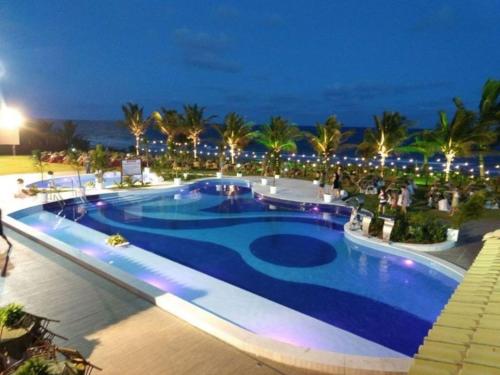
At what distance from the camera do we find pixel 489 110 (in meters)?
18.7

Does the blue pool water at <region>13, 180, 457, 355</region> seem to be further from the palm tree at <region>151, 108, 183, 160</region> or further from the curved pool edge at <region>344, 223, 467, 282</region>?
the palm tree at <region>151, 108, 183, 160</region>

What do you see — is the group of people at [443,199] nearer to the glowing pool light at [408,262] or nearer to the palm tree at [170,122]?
the glowing pool light at [408,262]

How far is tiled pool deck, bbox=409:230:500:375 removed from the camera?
100 inches

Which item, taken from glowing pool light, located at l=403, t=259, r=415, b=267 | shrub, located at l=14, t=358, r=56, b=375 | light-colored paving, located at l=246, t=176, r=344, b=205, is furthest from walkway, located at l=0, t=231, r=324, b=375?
light-colored paving, located at l=246, t=176, r=344, b=205

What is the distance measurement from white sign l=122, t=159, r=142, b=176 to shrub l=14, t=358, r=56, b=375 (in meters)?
17.1

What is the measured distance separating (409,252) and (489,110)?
1380 centimetres

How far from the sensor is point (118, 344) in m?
4.45

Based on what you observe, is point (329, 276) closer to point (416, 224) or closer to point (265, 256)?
point (265, 256)

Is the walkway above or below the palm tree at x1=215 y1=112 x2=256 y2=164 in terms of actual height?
below

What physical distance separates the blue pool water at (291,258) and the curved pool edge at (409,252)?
0.17m

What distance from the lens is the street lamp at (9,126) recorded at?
7918mm

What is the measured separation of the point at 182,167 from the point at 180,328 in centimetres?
2273

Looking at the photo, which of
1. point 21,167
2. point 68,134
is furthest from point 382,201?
point 68,134

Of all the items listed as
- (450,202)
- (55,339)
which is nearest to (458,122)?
(450,202)
